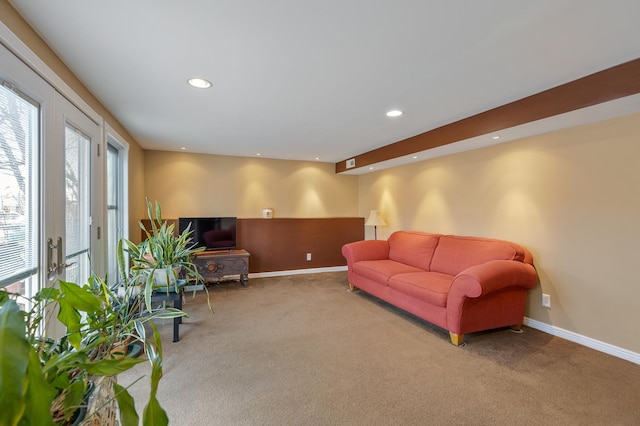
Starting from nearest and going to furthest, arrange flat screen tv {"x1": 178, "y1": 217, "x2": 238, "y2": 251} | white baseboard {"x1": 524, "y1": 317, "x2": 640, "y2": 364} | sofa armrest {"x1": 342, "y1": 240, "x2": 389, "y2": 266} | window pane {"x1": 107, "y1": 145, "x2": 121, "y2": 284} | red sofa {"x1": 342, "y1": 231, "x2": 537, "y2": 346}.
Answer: white baseboard {"x1": 524, "y1": 317, "x2": 640, "y2": 364}, red sofa {"x1": 342, "y1": 231, "x2": 537, "y2": 346}, window pane {"x1": 107, "y1": 145, "x2": 121, "y2": 284}, sofa armrest {"x1": 342, "y1": 240, "x2": 389, "y2": 266}, flat screen tv {"x1": 178, "y1": 217, "x2": 238, "y2": 251}

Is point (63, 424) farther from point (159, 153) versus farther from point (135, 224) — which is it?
point (159, 153)

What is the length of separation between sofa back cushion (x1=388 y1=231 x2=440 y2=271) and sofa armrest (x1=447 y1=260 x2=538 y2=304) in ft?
3.73

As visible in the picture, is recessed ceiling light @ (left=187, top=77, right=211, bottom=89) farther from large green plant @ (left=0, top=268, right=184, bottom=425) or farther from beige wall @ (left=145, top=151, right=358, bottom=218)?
beige wall @ (left=145, top=151, right=358, bottom=218)

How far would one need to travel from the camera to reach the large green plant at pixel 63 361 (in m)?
0.43

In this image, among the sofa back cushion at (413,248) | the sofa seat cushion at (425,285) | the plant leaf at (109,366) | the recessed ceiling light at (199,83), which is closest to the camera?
the plant leaf at (109,366)

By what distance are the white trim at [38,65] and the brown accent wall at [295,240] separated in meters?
3.25

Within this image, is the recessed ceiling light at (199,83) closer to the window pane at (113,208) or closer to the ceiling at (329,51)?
the ceiling at (329,51)

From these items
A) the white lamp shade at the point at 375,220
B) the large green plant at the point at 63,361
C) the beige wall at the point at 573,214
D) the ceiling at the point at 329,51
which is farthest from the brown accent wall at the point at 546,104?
the large green plant at the point at 63,361

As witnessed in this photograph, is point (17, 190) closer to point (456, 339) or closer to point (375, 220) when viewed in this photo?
point (456, 339)

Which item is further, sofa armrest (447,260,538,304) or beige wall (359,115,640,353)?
sofa armrest (447,260,538,304)

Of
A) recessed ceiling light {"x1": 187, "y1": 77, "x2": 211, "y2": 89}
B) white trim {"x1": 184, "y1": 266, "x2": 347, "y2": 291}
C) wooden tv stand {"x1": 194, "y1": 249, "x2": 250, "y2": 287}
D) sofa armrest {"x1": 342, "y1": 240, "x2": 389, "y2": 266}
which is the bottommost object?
white trim {"x1": 184, "y1": 266, "x2": 347, "y2": 291}

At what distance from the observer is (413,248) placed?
4.15 m

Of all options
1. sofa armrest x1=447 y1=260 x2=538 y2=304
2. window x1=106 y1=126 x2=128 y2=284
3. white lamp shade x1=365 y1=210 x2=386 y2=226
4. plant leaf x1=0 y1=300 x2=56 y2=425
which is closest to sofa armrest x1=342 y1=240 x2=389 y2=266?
white lamp shade x1=365 y1=210 x2=386 y2=226

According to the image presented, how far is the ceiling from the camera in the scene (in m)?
1.43
